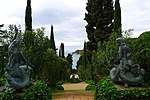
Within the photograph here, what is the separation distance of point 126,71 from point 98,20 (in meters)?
23.1

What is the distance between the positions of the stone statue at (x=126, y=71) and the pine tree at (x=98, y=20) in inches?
852

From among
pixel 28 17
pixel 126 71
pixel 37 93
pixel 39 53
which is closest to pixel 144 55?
pixel 126 71

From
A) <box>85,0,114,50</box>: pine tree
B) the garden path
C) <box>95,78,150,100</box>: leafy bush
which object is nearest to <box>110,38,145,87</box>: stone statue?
<box>95,78,150,100</box>: leafy bush

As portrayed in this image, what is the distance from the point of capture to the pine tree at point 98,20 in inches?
1313

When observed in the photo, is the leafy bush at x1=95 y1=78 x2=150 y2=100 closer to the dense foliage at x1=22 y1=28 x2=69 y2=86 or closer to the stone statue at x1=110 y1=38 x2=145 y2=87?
the stone statue at x1=110 y1=38 x2=145 y2=87

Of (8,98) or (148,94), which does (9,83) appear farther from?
(148,94)

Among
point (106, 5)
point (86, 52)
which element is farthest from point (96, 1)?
point (86, 52)

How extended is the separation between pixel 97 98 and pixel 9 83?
3136 millimetres

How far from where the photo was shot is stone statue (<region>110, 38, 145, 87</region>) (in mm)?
11008

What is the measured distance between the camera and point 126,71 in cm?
1112

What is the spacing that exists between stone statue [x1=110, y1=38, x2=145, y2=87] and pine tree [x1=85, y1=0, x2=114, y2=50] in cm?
2164

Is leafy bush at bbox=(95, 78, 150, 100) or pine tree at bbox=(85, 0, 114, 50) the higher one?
pine tree at bbox=(85, 0, 114, 50)

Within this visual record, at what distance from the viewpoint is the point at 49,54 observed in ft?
68.5

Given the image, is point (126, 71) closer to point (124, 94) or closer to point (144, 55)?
point (124, 94)
